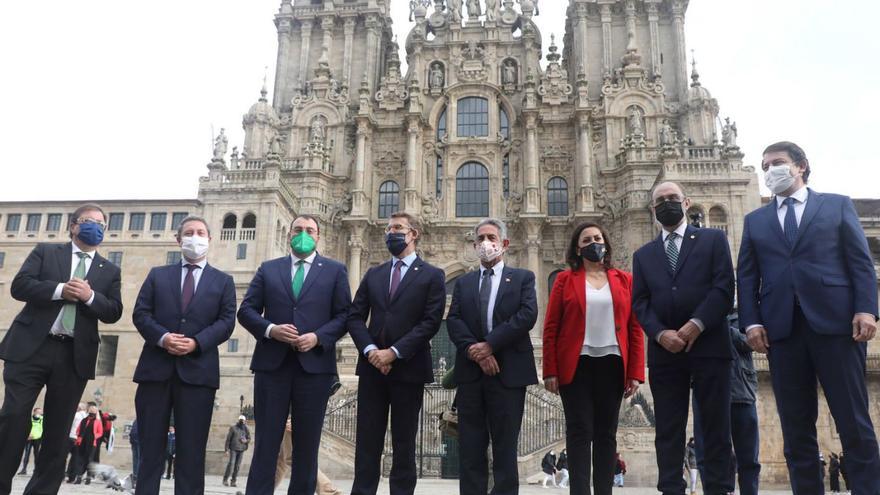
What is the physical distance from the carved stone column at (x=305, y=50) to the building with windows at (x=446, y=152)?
91 millimetres

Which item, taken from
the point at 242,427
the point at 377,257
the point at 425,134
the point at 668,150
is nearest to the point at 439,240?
the point at 377,257

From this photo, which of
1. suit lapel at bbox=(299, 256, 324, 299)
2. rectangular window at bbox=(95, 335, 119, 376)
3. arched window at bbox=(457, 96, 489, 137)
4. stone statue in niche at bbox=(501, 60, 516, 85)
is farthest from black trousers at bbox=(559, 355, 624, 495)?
stone statue in niche at bbox=(501, 60, 516, 85)

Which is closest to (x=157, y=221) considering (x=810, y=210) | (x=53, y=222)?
(x=53, y=222)

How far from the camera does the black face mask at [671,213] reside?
20.3ft

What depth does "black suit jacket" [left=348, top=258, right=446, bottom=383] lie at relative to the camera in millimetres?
6516

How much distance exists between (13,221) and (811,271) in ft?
114

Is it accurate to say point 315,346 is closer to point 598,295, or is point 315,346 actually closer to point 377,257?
point 598,295

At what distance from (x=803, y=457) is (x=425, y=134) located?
32.4 metres

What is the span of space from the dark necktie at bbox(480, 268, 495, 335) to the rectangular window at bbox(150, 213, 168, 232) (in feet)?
86.7

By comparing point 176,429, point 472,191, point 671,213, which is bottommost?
point 176,429

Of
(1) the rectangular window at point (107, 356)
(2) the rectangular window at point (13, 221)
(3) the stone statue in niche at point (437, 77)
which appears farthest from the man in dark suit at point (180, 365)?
(3) the stone statue in niche at point (437, 77)

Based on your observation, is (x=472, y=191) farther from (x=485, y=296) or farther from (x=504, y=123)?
(x=485, y=296)

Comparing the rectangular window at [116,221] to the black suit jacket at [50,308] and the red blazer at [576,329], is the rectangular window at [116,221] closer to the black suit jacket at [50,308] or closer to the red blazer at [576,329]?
the black suit jacket at [50,308]

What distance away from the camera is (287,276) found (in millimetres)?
6848
